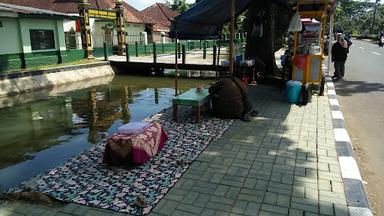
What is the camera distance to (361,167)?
18.8 feet

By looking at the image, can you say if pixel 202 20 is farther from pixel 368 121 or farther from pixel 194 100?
pixel 368 121

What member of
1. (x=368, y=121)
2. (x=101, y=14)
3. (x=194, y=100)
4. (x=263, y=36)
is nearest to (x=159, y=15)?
(x=101, y=14)

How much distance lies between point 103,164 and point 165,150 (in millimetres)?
1148

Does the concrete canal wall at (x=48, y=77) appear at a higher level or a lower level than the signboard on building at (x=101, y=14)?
lower

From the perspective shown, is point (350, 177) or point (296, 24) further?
point (296, 24)

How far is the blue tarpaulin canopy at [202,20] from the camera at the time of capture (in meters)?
9.49

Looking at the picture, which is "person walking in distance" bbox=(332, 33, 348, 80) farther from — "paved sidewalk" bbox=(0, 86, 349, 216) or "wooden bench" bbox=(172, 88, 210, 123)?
"wooden bench" bbox=(172, 88, 210, 123)

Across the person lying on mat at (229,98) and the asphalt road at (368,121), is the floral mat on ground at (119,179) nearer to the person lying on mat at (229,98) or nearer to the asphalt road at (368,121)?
the person lying on mat at (229,98)

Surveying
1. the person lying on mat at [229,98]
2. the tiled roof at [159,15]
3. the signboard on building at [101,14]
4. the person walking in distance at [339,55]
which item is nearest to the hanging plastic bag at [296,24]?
the person lying on mat at [229,98]

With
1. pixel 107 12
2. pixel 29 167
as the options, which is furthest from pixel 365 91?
pixel 107 12

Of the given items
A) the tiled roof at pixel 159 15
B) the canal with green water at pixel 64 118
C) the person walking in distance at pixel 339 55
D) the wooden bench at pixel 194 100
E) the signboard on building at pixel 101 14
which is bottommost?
the canal with green water at pixel 64 118

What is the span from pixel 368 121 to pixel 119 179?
6481mm

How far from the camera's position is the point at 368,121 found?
8.47 m

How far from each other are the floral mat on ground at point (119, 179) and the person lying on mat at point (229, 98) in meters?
1.55
